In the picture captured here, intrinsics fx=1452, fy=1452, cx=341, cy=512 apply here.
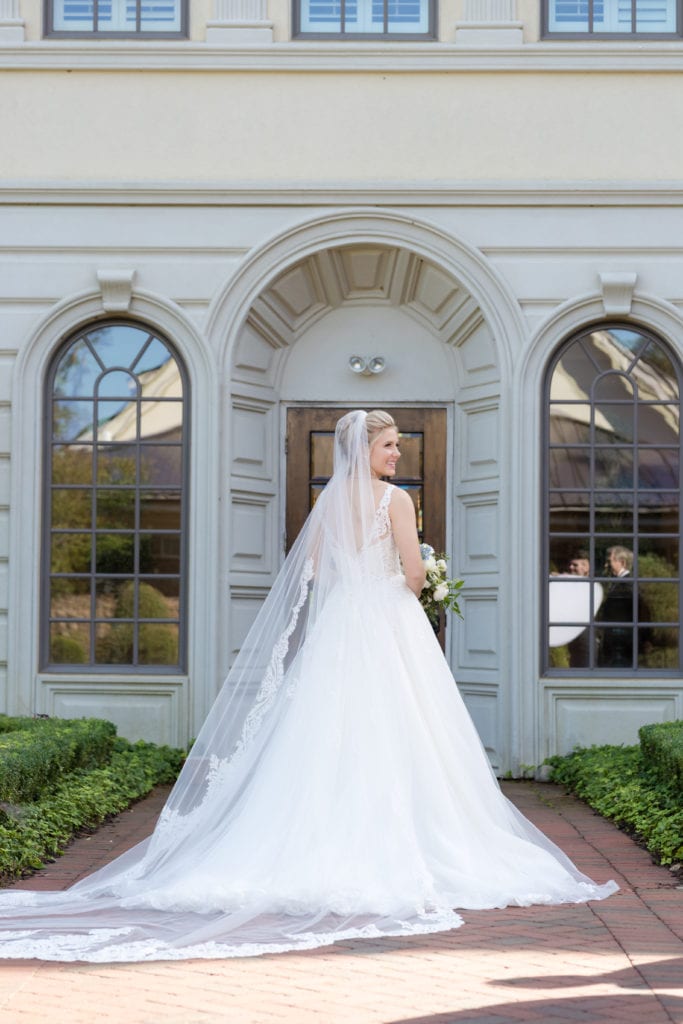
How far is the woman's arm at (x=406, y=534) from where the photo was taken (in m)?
7.35

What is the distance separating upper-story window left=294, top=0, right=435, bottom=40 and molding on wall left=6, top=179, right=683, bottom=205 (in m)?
1.24

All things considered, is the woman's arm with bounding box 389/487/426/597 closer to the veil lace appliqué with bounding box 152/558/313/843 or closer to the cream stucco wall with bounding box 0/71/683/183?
the veil lace appliqué with bounding box 152/558/313/843

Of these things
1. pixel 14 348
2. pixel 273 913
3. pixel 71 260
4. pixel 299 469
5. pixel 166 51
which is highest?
pixel 166 51

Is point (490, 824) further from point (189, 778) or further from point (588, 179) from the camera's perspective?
point (588, 179)

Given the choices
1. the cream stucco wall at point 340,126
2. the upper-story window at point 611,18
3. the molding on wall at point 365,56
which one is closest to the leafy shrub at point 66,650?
the cream stucco wall at point 340,126

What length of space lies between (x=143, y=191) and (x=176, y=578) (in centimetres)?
298

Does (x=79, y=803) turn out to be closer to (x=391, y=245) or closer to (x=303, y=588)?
(x=303, y=588)

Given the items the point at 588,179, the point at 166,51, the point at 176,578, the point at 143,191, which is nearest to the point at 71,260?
the point at 143,191

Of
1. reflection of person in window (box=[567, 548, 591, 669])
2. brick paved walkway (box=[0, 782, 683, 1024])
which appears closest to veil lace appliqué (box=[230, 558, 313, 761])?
brick paved walkway (box=[0, 782, 683, 1024])

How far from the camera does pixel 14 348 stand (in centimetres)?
1118

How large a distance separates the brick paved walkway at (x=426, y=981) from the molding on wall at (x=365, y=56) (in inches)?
279

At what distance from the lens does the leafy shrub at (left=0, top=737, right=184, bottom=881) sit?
7.22 meters

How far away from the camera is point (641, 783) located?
9.04 meters

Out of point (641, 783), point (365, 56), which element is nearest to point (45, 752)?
point (641, 783)
